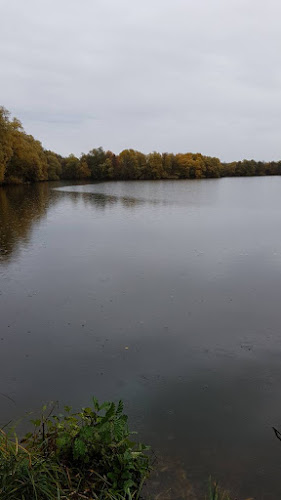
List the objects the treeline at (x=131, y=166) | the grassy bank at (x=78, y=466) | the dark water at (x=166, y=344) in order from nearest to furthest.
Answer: the grassy bank at (x=78, y=466) → the dark water at (x=166, y=344) → the treeline at (x=131, y=166)

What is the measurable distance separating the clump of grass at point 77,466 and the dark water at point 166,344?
735mm

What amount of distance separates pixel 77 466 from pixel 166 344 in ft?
12.2

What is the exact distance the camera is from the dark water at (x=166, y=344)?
4.67 meters

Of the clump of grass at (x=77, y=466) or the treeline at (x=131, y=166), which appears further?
the treeline at (x=131, y=166)

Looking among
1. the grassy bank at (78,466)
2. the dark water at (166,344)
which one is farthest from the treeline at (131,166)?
the grassy bank at (78,466)

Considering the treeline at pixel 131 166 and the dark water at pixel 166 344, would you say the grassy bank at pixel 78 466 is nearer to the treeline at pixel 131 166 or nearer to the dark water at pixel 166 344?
the dark water at pixel 166 344

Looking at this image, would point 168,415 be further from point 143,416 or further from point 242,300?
point 242,300

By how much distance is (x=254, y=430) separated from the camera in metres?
4.86

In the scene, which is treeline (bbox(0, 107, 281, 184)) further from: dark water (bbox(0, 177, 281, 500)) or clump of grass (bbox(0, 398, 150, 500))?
clump of grass (bbox(0, 398, 150, 500))

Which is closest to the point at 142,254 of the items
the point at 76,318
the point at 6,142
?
the point at 76,318

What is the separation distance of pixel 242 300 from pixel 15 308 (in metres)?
6.06

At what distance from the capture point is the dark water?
4672 mm

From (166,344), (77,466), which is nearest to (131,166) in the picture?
(166,344)

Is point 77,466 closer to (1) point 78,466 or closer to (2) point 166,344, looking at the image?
(1) point 78,466
